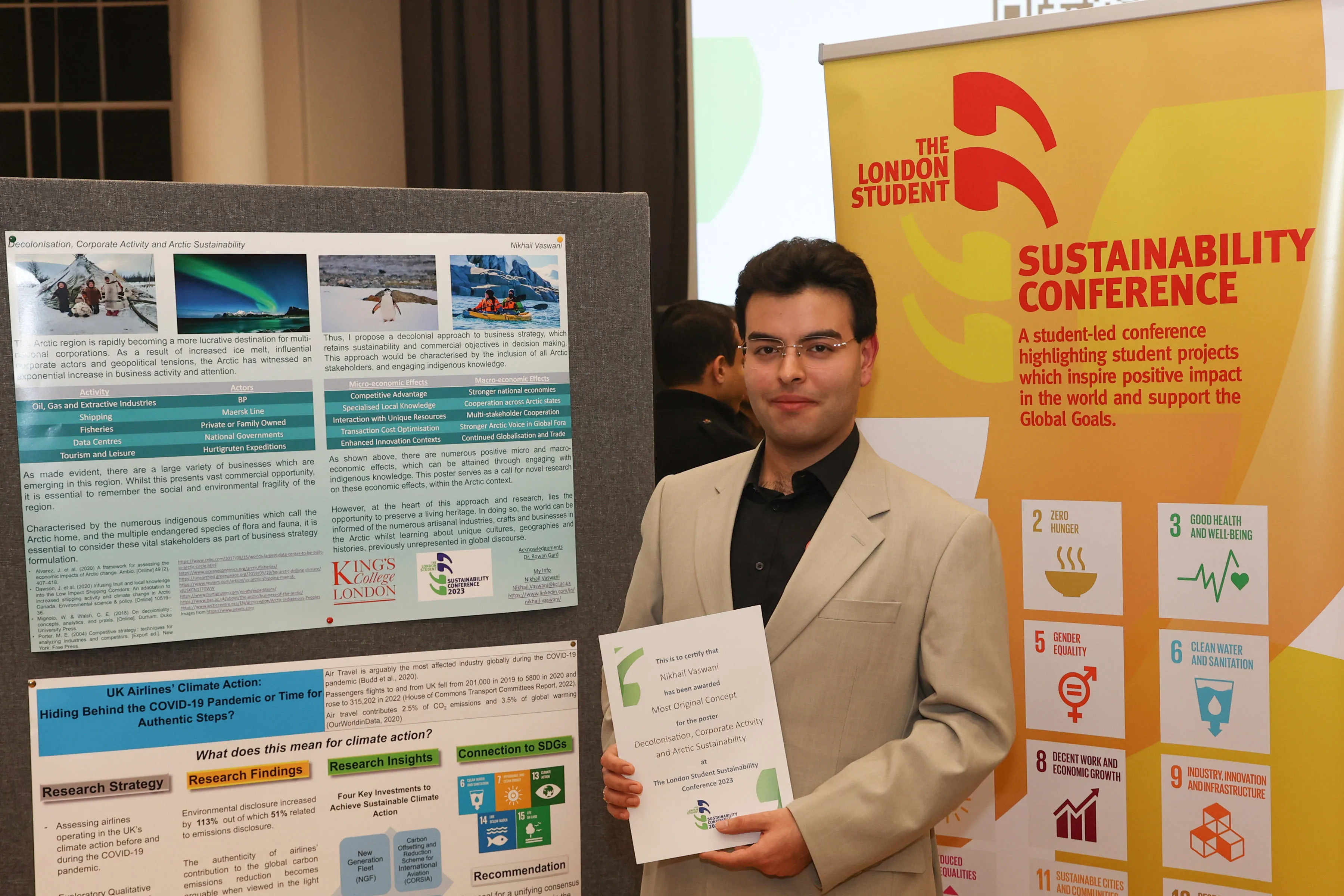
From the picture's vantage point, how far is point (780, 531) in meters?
1.56

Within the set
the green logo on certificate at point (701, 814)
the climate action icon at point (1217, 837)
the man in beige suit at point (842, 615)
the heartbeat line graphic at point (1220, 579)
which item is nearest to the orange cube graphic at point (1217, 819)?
the climate action icon at point (1217, 837)

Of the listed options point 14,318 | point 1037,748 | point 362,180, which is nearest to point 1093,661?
point 1037,748

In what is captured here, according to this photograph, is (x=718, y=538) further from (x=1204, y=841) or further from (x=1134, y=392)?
(x=1204, y=841)

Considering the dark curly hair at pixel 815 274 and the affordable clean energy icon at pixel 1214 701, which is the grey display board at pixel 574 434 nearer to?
the dark curly hair at pixel 815 274

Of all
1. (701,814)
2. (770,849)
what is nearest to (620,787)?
(701,814)

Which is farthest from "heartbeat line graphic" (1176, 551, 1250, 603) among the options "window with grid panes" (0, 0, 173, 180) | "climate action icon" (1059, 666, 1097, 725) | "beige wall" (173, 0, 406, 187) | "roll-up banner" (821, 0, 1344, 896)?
"window with grid panes" (0, 0, 173, 180)

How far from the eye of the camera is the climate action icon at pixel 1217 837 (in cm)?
205

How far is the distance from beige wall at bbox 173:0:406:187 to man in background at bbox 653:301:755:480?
185 centimetres

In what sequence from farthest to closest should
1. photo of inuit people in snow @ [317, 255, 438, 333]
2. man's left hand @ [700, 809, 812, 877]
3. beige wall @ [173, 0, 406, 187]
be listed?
1. beige wall @ [173, 0, 406, 187]
2. photo of inuit people in snow @ [317, 255, 438, 333]
3. man's left hand @ [700, 809, 812, 877]

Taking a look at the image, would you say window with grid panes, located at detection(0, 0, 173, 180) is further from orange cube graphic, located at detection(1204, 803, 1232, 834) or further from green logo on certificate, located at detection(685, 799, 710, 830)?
orange cube graphic, located at detection(1204, 803, 1232, 834)

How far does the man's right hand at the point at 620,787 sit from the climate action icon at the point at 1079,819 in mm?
1217

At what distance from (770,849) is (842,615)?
330 millimetres

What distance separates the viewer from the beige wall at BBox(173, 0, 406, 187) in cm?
429

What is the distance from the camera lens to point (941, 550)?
1.44m
